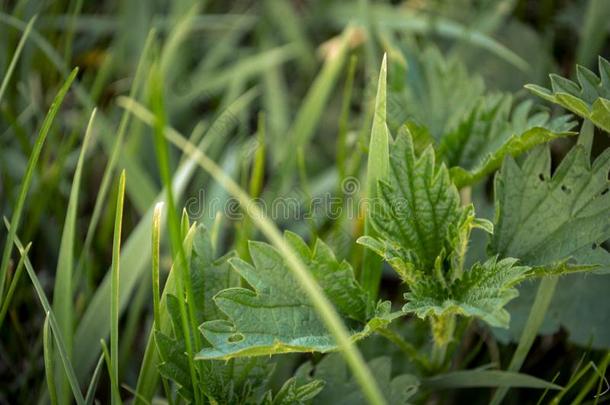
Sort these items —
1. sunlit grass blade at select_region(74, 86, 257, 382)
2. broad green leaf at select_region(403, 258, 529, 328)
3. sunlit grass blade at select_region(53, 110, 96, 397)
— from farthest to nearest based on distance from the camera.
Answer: sunlit grass blade at select_region(74, 86, 257, 382)
sunlit grass blade at select_region(53, 110, 96, 397)
broad green leaf at select_region(403, 258, 529, 328)

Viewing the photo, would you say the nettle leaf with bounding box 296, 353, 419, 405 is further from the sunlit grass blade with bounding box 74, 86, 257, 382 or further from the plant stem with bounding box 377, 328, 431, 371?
the sunlit grass blade with bounding box 74, 86, 257, 382

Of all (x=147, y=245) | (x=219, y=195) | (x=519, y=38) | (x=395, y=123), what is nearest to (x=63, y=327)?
(x=147, y=245)

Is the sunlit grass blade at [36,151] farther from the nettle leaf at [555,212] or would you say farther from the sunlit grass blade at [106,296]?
the nettle leaf at [555,212]

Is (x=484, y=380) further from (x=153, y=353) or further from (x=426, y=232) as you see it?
→ (x=153, y=353)

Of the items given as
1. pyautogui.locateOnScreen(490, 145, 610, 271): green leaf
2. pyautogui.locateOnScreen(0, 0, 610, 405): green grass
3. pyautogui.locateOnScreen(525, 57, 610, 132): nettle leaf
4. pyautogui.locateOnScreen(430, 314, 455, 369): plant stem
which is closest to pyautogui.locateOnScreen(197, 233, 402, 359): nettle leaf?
pyautogui.locateOnScreen(0, 0, 610, 405): green grass

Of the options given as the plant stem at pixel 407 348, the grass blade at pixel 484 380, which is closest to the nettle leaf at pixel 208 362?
the plant stem at pixel 407 348
